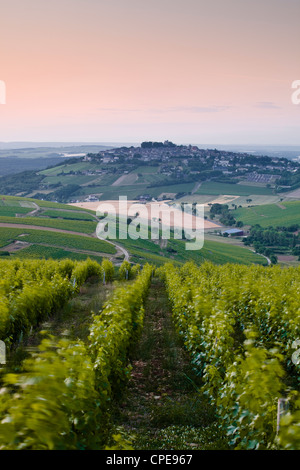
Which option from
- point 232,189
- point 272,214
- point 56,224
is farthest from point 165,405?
point 232,189

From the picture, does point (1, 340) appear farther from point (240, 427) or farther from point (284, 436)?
point (284, 436)

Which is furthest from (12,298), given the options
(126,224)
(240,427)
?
(126,224)

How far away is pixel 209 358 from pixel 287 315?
238 centimetres

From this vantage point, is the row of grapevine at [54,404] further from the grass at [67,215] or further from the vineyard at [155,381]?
the grass at [67,215]

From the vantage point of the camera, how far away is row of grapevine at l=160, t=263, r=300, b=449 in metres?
4.29

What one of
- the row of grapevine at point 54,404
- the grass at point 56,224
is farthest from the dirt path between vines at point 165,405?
the grass at point 56,224

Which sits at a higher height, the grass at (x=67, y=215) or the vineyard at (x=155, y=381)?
the vineyard at (x=155, y=381)

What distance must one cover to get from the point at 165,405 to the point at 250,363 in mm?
2710

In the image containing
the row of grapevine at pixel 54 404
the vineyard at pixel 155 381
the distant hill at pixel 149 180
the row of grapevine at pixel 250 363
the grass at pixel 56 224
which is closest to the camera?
the row of grapevine at pixel 54 404

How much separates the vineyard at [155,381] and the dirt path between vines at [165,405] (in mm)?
21

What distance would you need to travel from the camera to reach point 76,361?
450cm

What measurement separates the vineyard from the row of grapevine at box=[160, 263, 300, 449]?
0.02 m

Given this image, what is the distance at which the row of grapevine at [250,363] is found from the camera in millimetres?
4285

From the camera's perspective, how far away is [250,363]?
14.9 ft
